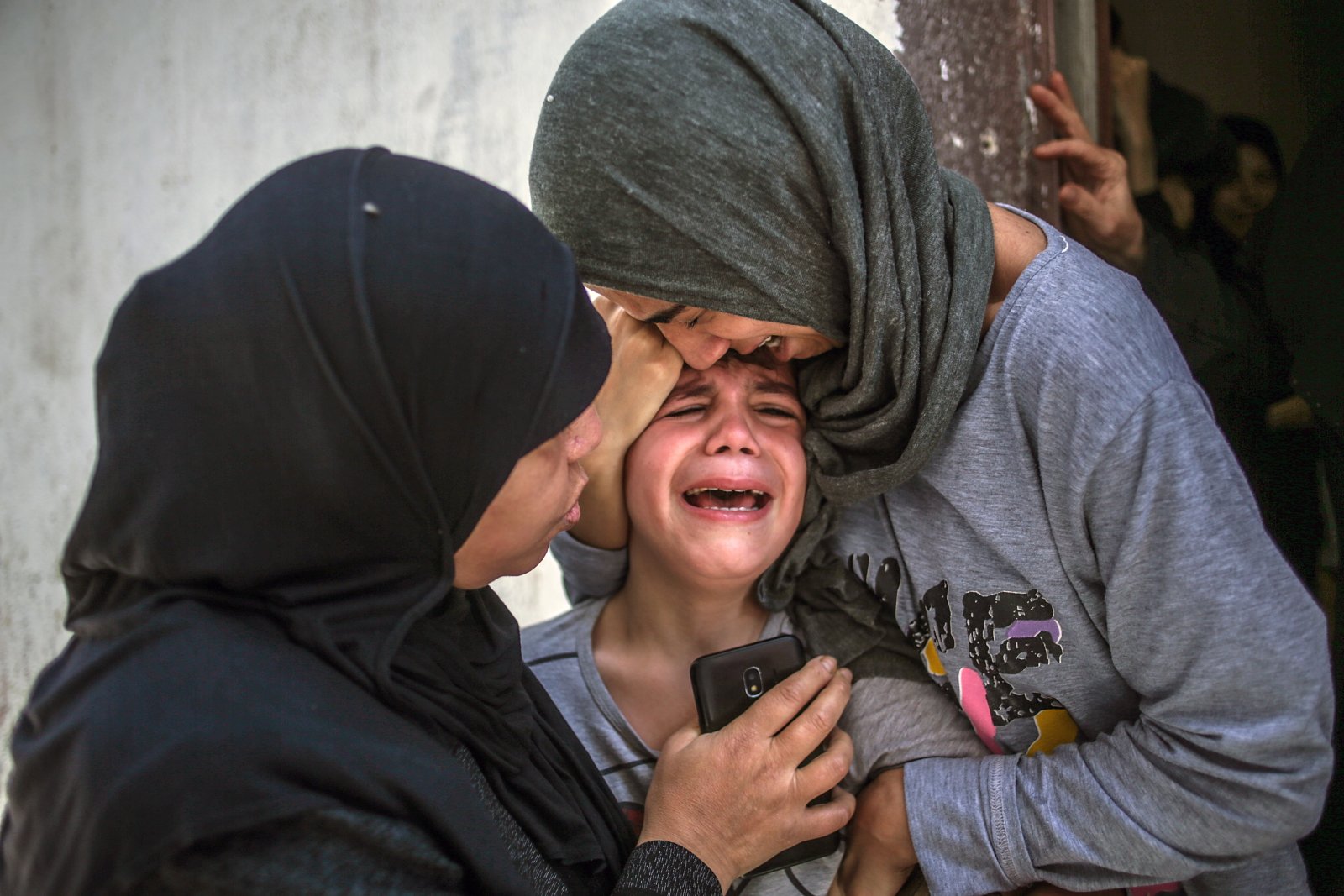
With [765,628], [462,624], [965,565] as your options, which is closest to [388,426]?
[462,624]

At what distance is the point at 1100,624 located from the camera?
1324 mm

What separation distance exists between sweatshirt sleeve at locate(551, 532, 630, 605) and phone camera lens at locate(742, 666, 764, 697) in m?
0.37

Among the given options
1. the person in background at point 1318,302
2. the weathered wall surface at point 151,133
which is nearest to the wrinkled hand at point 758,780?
the person in background at point 1318,302

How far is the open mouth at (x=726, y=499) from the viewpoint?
1.65 m

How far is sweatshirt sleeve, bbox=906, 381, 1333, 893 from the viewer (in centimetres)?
116

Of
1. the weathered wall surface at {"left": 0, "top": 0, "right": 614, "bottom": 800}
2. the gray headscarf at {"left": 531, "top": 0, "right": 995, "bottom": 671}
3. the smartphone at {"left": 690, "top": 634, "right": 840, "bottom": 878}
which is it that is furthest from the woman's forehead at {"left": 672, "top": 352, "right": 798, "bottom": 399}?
the weathered wall surface at {"left": 0, "top": 0, "right": 614, "bottom": 800}

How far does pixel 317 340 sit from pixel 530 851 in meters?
0.64

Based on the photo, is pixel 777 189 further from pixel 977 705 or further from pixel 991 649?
pixel 977 705

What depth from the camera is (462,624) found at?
1.27 m

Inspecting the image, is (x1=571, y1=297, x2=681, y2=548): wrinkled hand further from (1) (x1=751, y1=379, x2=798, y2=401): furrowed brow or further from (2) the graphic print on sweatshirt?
(2) the graphic print on sweatshirt

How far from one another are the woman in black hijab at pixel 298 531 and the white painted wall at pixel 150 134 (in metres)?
1.89

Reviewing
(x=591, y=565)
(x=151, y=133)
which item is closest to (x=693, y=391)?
(x=591, y=565)

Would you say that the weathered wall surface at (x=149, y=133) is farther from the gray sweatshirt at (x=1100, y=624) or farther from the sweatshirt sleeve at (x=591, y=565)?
the gray sweatshirt at (x=1100, y=624)

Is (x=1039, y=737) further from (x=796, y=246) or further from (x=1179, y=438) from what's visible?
(x=796, y=246)
